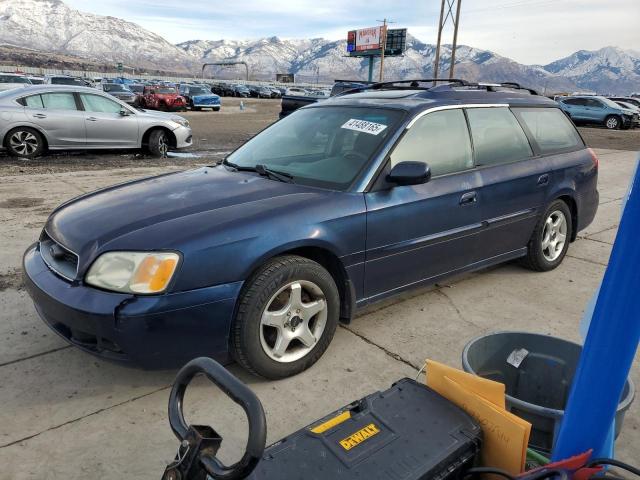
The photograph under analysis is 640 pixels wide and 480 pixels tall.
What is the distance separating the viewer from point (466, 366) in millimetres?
2131

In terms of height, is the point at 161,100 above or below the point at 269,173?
below

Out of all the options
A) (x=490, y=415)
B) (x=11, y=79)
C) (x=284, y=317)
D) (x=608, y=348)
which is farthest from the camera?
(x=11, y=79)

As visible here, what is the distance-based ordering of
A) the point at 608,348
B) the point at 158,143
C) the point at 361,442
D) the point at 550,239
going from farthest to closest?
the point at 158,143, the point at 550,239, the point at 361,442, the point at 608,348

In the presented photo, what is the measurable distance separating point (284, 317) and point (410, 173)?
3.63 ft

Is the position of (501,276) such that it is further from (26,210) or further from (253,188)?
(26,210)

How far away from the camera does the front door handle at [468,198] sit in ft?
11.7

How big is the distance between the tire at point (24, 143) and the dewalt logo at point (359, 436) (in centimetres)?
979

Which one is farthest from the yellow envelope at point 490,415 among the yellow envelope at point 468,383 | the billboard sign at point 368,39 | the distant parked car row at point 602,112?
the billboard sign at point 368,39

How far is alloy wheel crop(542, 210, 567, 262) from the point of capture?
4.47m

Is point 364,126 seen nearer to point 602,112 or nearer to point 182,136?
point 182,136

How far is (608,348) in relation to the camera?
A: 4.75ft

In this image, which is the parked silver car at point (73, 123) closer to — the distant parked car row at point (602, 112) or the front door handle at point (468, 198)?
the front door handle at point (468, 198)

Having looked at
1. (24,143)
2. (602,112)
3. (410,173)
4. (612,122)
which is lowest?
(612,122)

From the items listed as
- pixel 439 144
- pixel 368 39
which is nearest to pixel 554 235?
pixel 439 144
